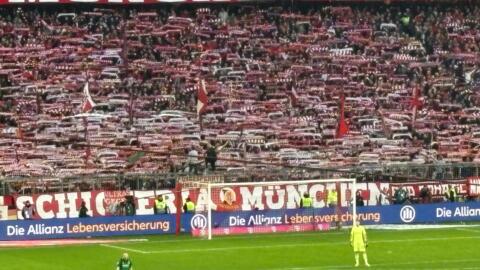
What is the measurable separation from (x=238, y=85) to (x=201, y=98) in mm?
5158

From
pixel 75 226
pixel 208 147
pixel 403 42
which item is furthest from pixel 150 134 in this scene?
pixel 403 42

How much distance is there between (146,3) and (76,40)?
5.41 metres

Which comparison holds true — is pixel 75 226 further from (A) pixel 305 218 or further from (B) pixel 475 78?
(B) pixel 475 78

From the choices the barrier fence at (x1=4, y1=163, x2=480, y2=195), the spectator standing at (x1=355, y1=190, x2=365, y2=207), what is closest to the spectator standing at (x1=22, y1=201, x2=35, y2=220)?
the barrier fence at (x1=4, y1=163, x2=480, y2=195)

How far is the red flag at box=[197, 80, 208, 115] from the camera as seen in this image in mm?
66812

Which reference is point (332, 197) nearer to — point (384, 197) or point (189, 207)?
point (384, 197)

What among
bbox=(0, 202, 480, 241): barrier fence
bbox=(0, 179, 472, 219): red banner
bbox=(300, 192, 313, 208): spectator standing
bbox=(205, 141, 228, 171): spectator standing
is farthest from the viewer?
bbox=(205, 141, 228, 171): spectator standing

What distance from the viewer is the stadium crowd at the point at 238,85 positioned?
64.8 m

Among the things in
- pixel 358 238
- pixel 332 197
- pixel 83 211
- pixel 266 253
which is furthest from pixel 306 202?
pixel 358 238

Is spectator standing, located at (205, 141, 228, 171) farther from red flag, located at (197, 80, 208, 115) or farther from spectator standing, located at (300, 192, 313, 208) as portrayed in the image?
spectator standing, located at (300, 192, 313, 208)

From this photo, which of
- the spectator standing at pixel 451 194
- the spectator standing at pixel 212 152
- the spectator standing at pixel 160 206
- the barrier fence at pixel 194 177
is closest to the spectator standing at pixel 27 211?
the barrier fence at pixel 194 177

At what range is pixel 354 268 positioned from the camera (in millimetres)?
45844

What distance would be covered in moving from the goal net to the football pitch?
0.93m

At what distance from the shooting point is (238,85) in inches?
2817
